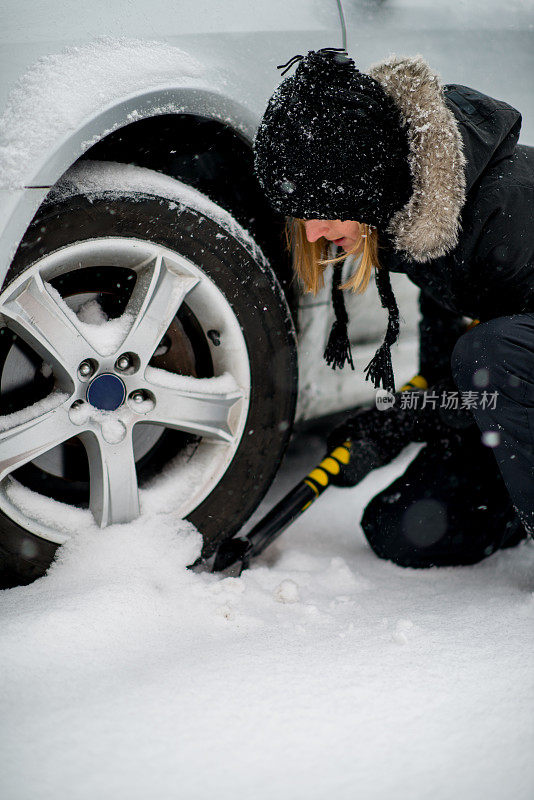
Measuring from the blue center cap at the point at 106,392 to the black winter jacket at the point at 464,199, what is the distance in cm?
62

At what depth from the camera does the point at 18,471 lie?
1.32m

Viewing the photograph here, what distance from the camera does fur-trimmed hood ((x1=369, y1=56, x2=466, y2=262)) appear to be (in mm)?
1160

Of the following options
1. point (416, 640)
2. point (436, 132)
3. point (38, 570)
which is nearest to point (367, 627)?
point (416, 640)

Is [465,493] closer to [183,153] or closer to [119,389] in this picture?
[119,389]

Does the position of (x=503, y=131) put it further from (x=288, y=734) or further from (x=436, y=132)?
(x=288, y=734)

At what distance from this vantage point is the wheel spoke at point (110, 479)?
127 cm

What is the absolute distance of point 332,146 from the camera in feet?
3.69

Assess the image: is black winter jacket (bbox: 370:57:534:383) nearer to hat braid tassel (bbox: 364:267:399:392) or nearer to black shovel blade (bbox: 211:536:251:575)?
hat braid tassel (bbox: 364:267:399:392)

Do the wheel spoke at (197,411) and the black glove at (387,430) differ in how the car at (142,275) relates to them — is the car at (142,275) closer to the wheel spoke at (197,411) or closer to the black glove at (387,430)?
the wheel spoke at (197,411)

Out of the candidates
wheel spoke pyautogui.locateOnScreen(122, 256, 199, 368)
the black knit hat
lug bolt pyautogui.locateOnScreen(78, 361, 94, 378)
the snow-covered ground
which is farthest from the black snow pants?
lug bolt pyautogui.locateOnScreen(78, 361, 94, 378)

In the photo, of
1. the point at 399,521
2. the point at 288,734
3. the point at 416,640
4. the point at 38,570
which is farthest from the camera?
the point at 399,521

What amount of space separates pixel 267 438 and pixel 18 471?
1.77 feet

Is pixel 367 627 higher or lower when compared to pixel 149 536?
lower

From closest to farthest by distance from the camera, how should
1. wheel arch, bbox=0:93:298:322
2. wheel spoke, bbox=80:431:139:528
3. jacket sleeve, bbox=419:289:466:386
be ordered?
wheel arch, bbox=0:93:298:322 < wheel spoke, bbox=80:431:139:528 < jacket sleeve, bbox=419:289:466:386
